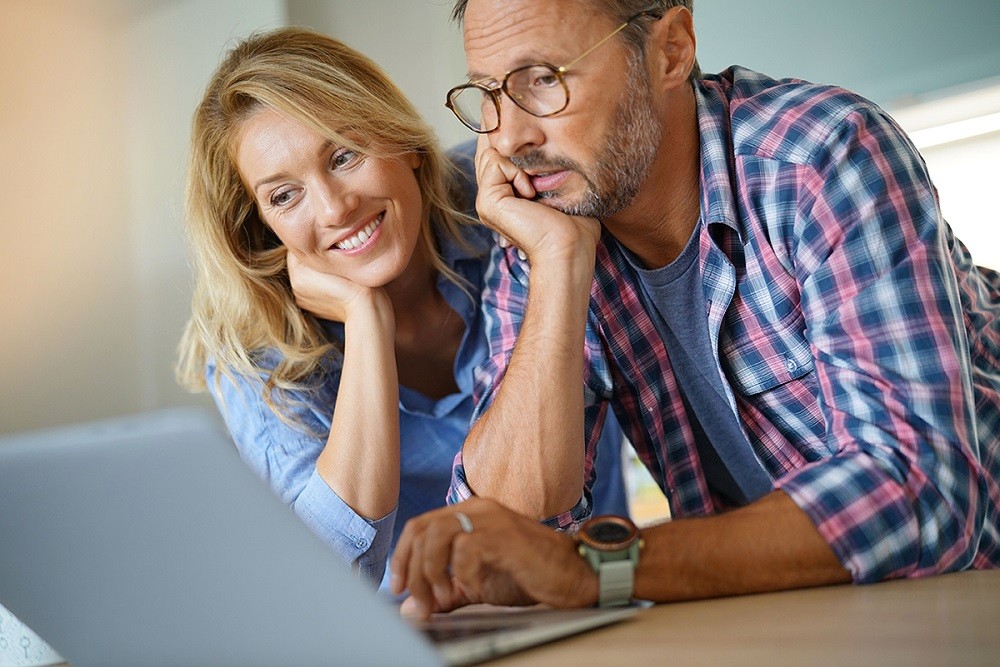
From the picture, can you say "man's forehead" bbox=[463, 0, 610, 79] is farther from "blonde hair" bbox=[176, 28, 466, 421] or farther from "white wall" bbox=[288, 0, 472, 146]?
"white wall" bbox=[288, 0, 472, 146]

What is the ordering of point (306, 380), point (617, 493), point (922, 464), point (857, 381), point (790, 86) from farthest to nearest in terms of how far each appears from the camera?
point (617, 493)
point (306, 380)
point (790, 86)
point (857, 381)
point (922, 464)

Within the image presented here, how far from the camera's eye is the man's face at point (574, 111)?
1.39 metres

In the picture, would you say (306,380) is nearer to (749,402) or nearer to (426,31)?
(749,402)

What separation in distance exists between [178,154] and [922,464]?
91.8 inches

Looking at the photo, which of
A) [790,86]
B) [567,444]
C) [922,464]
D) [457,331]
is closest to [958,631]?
[922,464]

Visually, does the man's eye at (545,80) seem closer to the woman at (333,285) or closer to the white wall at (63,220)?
the woman at (333,285)

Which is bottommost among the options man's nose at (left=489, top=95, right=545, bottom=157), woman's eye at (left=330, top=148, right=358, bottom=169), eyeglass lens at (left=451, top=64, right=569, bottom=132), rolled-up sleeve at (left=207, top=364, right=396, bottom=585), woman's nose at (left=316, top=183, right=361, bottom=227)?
rolled-up sleeve at (left=207, top=364, right=396, bottom=585)

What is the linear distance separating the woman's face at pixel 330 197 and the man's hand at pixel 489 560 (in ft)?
2.96

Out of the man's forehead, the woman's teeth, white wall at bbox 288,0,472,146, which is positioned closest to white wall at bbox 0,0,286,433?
white wall at bbox 288,0,472,146

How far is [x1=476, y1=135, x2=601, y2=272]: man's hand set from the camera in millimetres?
1416

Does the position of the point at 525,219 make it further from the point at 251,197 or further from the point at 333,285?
the point at 251,197

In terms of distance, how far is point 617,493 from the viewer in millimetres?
2068

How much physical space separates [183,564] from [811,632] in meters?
0.42

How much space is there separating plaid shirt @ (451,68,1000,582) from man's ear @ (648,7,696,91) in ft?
0.15
